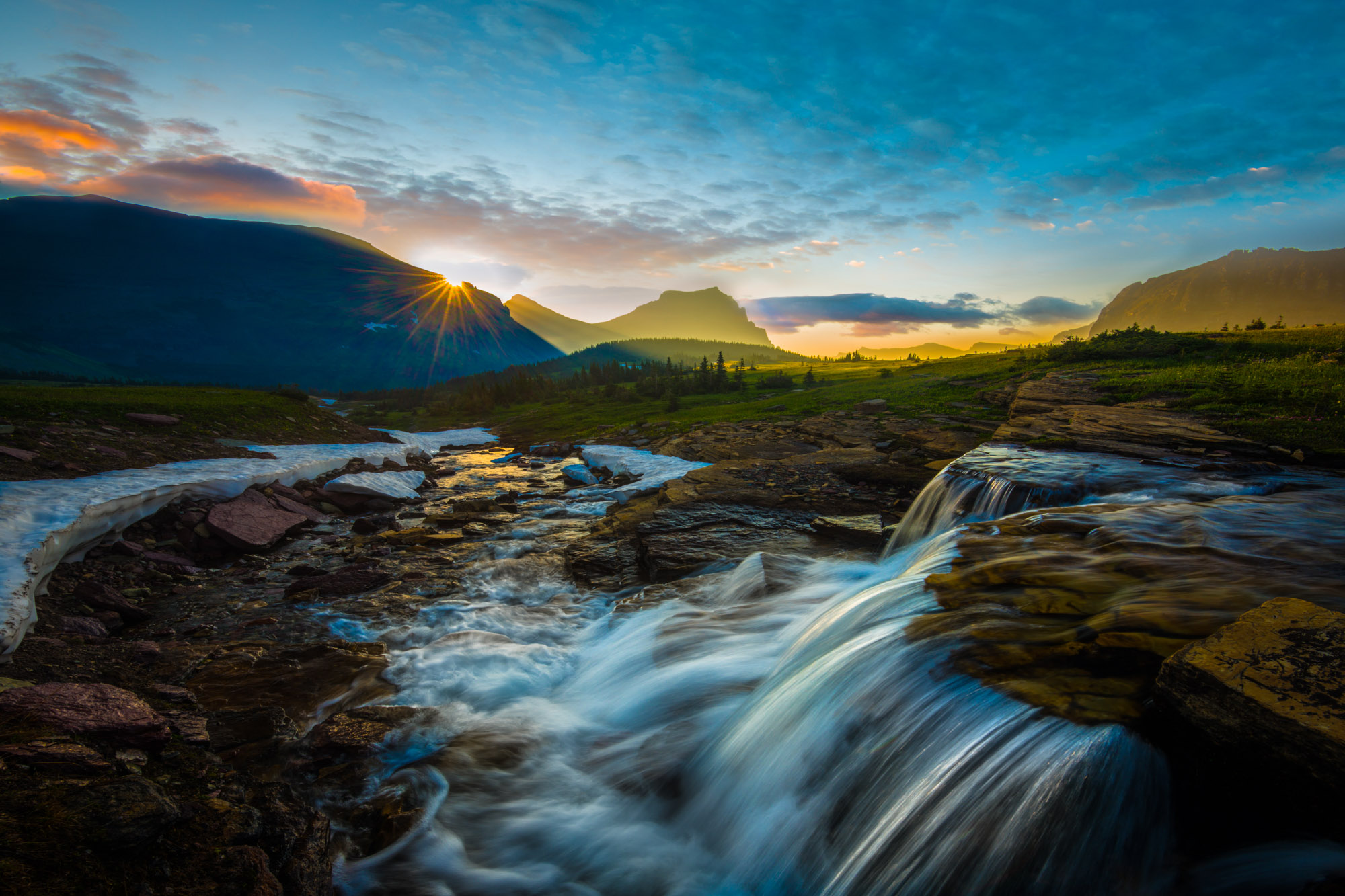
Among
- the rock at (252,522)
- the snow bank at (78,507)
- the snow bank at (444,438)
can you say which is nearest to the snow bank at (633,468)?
the rock at (252,522)

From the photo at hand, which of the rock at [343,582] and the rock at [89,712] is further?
the rock at [343,582]

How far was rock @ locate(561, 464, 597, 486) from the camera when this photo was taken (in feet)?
79.4

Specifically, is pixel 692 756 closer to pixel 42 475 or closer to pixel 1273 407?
pixel 42 475

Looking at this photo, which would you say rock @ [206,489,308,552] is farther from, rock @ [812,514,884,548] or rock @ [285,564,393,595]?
rock @ [812,514,884,548]

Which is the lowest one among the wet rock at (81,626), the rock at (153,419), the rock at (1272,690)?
the wet rock at (81,626)

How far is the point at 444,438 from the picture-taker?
171 ft

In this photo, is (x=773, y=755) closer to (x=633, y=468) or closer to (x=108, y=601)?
(x=108, y=601)

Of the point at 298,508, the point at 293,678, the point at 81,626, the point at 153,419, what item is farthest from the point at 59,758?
the point at 153,419

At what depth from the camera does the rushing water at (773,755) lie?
3.75m

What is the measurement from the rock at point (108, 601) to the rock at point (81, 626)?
53 cm

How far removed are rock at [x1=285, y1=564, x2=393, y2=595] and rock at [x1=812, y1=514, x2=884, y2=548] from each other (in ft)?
33.1

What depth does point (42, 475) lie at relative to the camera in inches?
431

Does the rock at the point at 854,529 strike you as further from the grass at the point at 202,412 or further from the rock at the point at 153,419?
the rock at the point at 153,419

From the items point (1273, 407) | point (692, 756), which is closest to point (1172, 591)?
point (692, 756)
